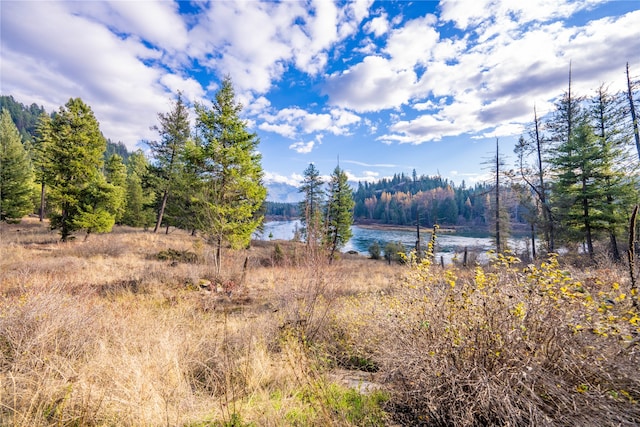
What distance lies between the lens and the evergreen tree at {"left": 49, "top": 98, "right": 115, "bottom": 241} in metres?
15.2

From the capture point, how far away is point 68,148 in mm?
15297

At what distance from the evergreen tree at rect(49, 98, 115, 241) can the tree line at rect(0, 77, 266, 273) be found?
1.7 inches

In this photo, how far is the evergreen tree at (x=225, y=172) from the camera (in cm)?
1178

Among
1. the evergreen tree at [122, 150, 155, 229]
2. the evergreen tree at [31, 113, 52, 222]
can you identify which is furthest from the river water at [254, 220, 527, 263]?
the evergreen tree at [31, 113, 52, 222]

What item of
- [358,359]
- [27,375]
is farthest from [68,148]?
[358,359]

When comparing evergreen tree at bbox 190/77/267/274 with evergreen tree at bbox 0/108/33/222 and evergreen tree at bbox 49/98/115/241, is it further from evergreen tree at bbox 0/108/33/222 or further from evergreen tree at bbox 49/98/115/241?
evergreen tree at bbox 0/108/33/222

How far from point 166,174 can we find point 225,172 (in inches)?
547

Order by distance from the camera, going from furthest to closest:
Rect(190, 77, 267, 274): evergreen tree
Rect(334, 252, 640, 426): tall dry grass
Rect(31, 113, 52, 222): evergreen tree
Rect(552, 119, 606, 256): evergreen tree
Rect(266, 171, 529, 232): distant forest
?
Rect(266, 171, 529, 232): distant forest, Rect(31, 113, 52, 222): evergreen tree, Rect(552, 119, 606, 256): evergreen tree, Rect(190, 77, 267, 274): evergreen tree, Rect(334, 252, 640, 426): tall dry grass

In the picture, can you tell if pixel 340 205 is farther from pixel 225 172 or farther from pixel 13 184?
pixel 13 184

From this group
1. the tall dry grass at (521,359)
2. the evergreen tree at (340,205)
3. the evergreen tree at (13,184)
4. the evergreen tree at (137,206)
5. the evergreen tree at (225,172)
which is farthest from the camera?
the evergreen tree at (137,206)

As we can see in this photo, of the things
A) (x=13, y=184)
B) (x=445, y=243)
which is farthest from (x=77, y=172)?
(x=445, y=243)

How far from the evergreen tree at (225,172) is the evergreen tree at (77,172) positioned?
8657mm

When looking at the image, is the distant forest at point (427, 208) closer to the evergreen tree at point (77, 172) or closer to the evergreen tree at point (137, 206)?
the evergreen tree at point (137, 206)

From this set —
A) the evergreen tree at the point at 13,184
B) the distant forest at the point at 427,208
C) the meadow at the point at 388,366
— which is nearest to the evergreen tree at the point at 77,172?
the evergreen tree at the point at 13,184
